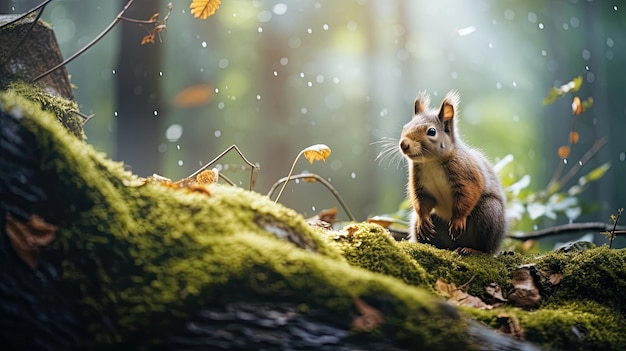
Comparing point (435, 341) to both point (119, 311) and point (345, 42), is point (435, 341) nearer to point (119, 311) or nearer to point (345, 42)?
point (119, 311)

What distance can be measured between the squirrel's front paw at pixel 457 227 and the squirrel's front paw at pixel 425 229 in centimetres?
13

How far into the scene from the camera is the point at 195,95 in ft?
34.8

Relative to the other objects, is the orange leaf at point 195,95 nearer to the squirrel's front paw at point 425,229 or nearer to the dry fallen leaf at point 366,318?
the squirrel's front paw at point 425,229

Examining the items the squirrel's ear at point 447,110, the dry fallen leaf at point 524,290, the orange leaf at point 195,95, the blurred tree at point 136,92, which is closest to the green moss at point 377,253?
the dry fallen leaf at point 524,290

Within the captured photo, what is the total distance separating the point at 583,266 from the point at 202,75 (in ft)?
29.8

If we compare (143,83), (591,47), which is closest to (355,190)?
(591,47)

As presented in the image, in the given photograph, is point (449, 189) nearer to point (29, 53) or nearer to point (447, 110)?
point (447, 110)

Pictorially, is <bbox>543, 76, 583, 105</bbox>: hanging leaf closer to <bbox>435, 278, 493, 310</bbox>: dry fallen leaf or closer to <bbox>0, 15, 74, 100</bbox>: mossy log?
<bbox>435, 278, 493, 310</bbox>: dry fallen leaf

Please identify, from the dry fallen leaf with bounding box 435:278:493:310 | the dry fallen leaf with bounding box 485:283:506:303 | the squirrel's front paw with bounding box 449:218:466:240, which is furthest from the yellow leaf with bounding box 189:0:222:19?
the dry fallen leaf with bounding box 485:283:506:303

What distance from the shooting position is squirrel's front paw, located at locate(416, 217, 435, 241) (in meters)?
3.14

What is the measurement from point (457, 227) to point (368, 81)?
966 cm

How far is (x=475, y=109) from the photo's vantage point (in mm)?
12727

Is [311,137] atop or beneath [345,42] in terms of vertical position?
beneath

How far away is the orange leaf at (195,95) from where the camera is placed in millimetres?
10500
